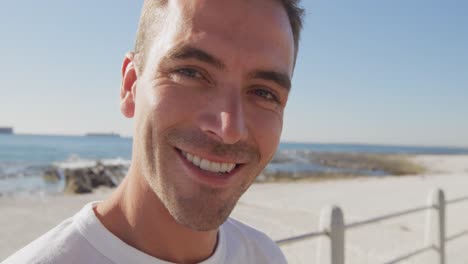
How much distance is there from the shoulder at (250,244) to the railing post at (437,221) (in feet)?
10.6

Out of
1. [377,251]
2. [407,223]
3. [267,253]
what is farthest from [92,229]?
[407,223]

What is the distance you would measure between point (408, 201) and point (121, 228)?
15.3 m

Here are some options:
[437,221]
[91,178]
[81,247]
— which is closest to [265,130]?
[81,247]

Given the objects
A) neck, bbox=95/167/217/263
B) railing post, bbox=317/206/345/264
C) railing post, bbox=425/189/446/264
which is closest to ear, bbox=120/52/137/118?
neck, bbox=95/167/217/263

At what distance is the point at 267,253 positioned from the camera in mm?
1334

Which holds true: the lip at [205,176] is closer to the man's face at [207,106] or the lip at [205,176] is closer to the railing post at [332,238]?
the man's face at [207,106]

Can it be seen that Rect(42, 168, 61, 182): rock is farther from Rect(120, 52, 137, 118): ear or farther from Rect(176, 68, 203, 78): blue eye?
Rect(176, 68, 203, 78): blue eye

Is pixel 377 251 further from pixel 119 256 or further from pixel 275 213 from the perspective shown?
pixel 119 256

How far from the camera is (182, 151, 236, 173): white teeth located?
939mm

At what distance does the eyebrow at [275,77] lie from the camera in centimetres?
104

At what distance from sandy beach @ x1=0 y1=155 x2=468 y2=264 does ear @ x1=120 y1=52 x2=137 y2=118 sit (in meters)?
4.03

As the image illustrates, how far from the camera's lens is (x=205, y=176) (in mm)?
940

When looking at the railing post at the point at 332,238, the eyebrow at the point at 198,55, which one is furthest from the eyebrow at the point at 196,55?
the railing post at the point at 332,238

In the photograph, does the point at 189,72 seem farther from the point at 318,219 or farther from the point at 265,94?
the point at 318,219
